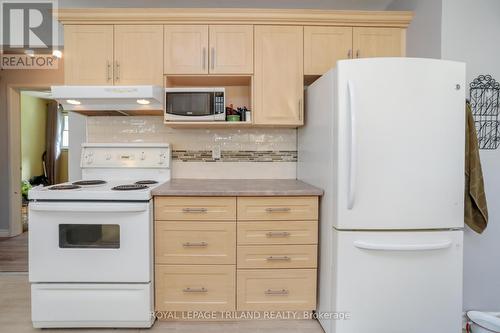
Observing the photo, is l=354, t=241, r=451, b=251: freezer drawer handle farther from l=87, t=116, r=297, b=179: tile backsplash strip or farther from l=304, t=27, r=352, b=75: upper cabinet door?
l=304, t=27, r=352, b=75: upper cabinet door

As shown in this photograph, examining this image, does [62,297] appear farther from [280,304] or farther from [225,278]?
[280,304]

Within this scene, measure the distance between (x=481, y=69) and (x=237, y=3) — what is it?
2.07 meters

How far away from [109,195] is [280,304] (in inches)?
53.1

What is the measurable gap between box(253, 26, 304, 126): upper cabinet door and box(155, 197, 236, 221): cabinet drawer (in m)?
0.74

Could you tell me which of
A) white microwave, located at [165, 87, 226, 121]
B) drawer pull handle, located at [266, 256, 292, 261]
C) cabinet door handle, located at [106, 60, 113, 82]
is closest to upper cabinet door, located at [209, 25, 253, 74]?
white microwave, located at [165, 87, 226, 121]

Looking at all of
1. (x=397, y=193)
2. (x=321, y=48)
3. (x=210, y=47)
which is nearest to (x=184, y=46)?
(x=210, y=47)

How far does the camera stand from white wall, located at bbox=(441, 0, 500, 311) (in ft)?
6.82

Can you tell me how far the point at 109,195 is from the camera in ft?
6.13

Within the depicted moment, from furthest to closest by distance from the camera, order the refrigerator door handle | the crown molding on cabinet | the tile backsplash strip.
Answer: the tile backsplash strip → the crown molding on cabinet → the refrigerator door handle

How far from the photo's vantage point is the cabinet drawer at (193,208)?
6.48 feet

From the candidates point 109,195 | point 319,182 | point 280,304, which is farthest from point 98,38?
point 280,304

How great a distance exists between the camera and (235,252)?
1.99 metres

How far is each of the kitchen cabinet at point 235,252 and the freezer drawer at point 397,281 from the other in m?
0.32

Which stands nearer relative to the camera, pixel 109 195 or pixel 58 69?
pixel 109 195
